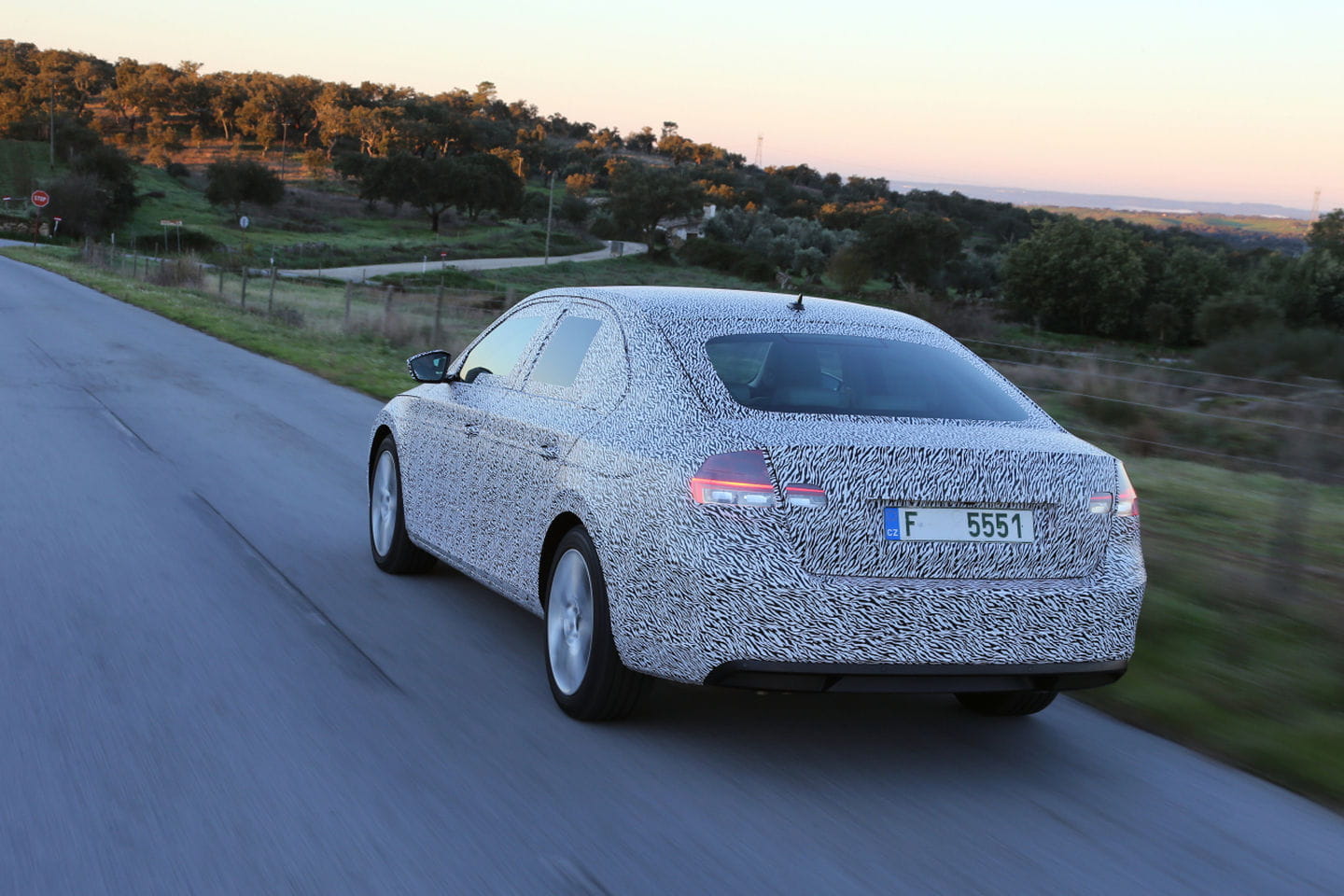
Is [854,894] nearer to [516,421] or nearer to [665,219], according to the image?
[516,421]

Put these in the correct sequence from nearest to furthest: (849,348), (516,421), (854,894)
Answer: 1. (854,894)
2. (849,348)
3. (516,421)

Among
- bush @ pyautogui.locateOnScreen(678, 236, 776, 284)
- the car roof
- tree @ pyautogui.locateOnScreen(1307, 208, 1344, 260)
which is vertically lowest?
bush @ pyautogui.locateOnScreen(678, 236, 776, 284)

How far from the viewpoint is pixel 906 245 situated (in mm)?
74750

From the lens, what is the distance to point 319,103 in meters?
148

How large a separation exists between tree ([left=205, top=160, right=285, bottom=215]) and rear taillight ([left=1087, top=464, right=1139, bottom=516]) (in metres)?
103

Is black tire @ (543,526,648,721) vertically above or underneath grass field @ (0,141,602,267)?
above

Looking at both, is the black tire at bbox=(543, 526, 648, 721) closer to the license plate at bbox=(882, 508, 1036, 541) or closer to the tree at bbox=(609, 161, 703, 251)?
the license plate at bbox=(882, 508, 1036, 541)

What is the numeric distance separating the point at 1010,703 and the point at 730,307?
6.17ft

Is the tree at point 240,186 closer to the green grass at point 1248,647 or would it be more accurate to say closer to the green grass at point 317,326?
the green grass at point 317,326

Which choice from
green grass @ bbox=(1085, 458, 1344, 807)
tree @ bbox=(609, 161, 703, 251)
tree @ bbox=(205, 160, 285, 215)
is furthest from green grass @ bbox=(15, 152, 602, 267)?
green grass @ bbox=(1085, 458, 1344, 807)

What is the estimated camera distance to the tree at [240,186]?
332 ft

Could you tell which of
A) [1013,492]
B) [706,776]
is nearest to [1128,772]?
[1013,492]

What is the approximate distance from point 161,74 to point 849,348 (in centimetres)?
17660

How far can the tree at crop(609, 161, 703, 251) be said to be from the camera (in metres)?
104
